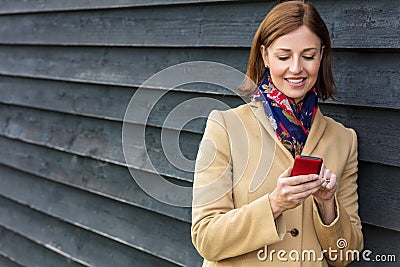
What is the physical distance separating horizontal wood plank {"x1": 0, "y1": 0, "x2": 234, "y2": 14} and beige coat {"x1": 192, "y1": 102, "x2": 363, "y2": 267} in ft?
2.97

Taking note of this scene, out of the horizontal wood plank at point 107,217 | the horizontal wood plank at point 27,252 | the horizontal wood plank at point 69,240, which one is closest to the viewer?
the horizontal wood plank at point 107,217

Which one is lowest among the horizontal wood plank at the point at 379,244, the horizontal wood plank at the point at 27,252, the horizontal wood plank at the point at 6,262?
the horizontal wood plank at the point at 6,262

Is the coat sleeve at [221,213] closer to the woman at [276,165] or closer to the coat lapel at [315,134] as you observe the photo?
the woman at [276,165]

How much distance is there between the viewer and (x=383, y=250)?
2148 millimetres

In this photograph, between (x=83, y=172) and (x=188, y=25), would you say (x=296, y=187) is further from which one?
(x=83, y=172)

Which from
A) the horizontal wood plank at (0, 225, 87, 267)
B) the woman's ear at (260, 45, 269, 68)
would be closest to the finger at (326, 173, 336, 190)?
the woman's ear at (260, 45, 269, 68)

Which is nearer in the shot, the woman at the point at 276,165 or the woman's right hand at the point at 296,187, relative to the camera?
the woman's right hand at the point at 296,187

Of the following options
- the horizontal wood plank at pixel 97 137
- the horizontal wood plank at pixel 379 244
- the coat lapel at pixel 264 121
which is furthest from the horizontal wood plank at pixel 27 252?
the coat lapel at pixel 264 121

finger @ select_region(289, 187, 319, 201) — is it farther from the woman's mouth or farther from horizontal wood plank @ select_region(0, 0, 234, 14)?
horizontal wood plank @ select_region(0, 0, 234, 14)

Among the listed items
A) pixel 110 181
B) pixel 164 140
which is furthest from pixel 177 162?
pixel 110 181

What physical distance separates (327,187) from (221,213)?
290 millimetres

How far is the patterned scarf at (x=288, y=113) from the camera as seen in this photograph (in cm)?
191

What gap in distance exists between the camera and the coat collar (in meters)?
1.92

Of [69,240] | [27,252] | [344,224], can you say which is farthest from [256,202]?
[27,252]
